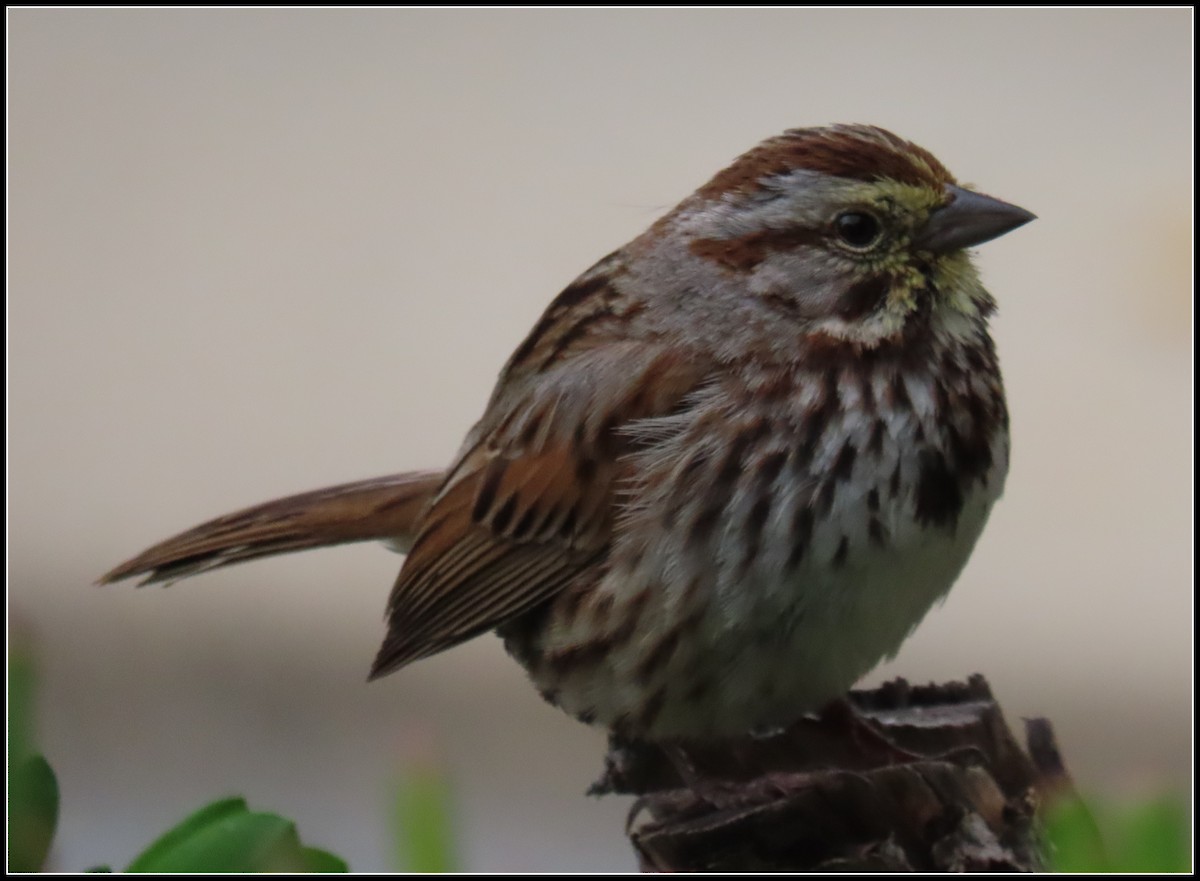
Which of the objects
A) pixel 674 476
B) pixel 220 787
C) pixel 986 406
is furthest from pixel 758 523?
pixel 220 787

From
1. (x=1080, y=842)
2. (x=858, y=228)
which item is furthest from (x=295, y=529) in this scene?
(x=1080, y=842)

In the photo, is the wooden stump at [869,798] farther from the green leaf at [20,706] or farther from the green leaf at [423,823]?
the green leaf at [20,706]

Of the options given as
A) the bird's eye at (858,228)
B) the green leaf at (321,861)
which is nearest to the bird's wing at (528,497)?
the bird's eye at (858,228)

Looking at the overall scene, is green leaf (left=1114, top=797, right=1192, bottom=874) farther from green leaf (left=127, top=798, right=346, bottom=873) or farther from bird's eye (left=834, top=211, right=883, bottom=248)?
bird's eye (left=834, top=211, right=883, bottom=248)

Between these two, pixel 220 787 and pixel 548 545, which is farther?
pixel 220 787

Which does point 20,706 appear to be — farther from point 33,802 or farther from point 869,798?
point 869,798

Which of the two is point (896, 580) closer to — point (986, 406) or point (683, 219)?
point (986, 406)
